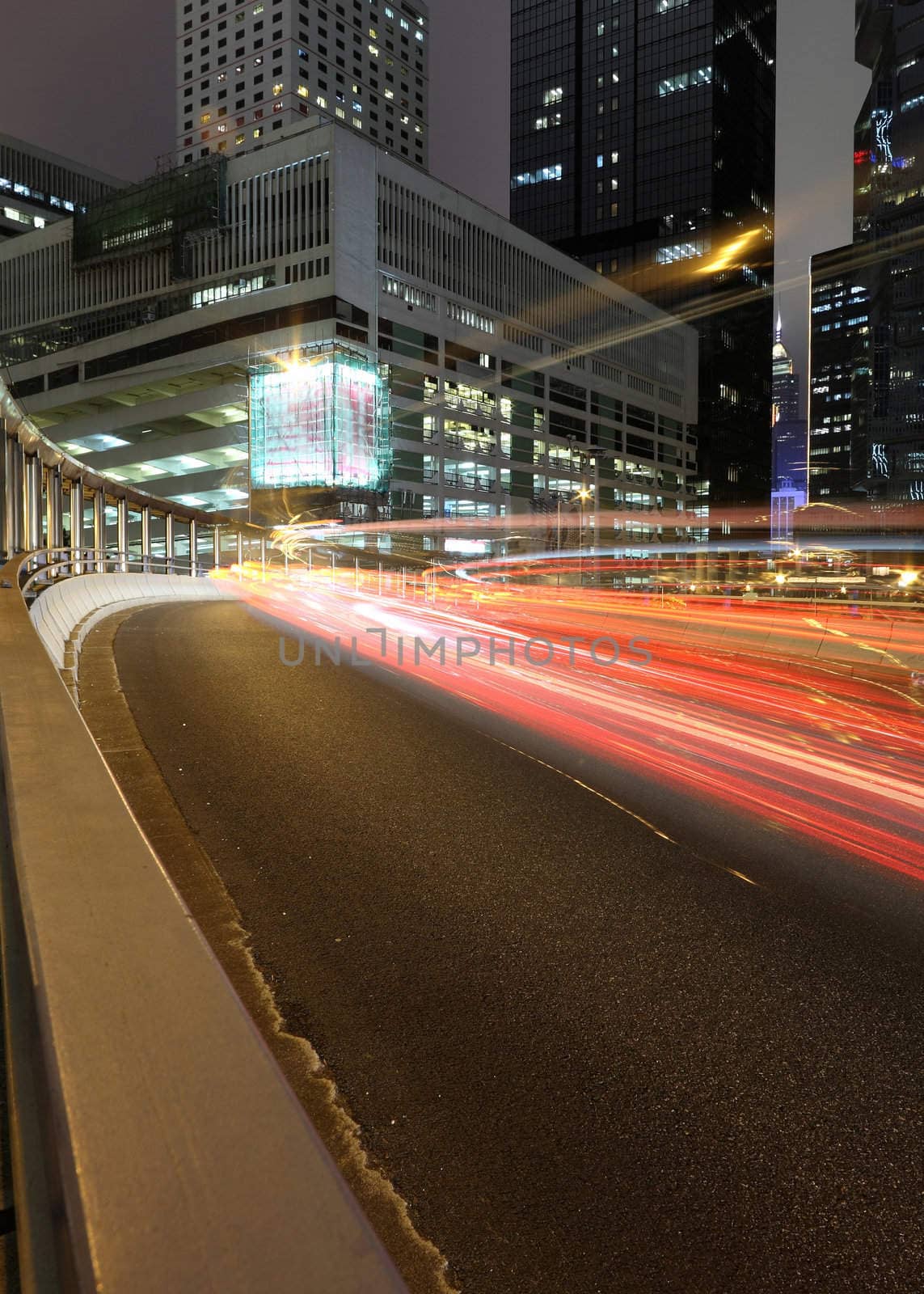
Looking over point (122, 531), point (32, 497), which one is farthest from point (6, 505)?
point (122, 531)

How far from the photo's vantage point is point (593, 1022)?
11.3 ft

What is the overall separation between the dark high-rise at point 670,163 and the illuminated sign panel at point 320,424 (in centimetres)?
7867

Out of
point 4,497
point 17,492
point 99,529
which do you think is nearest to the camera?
point 4,497

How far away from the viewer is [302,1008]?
3.49 meters

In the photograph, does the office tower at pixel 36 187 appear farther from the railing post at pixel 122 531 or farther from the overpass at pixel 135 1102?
the overpass at pixel 135 1102

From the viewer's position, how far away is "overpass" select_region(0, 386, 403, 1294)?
1.51 m

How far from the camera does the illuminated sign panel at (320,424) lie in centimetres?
6856

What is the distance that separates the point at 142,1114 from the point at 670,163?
170313 millimetres

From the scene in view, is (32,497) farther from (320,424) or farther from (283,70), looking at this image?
(283,70)

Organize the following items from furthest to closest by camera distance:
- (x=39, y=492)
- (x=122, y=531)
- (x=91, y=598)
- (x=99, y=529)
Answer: (x=122, y=531), (x=99, y=529), (x=91, y=598), (x=39, y=492)

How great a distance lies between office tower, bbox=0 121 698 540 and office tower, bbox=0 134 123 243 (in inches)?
1194

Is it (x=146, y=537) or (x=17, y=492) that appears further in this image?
(x=146, y=537)

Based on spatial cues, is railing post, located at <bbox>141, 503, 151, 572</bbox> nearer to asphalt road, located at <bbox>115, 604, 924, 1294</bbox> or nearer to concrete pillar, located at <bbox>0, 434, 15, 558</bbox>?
concrete pillar, located at <bbox>0, 434, 15, 558</bbox>

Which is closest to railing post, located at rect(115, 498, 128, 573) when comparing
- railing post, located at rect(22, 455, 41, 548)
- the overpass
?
railing post, located at rect(22, 455, 41, 548)
